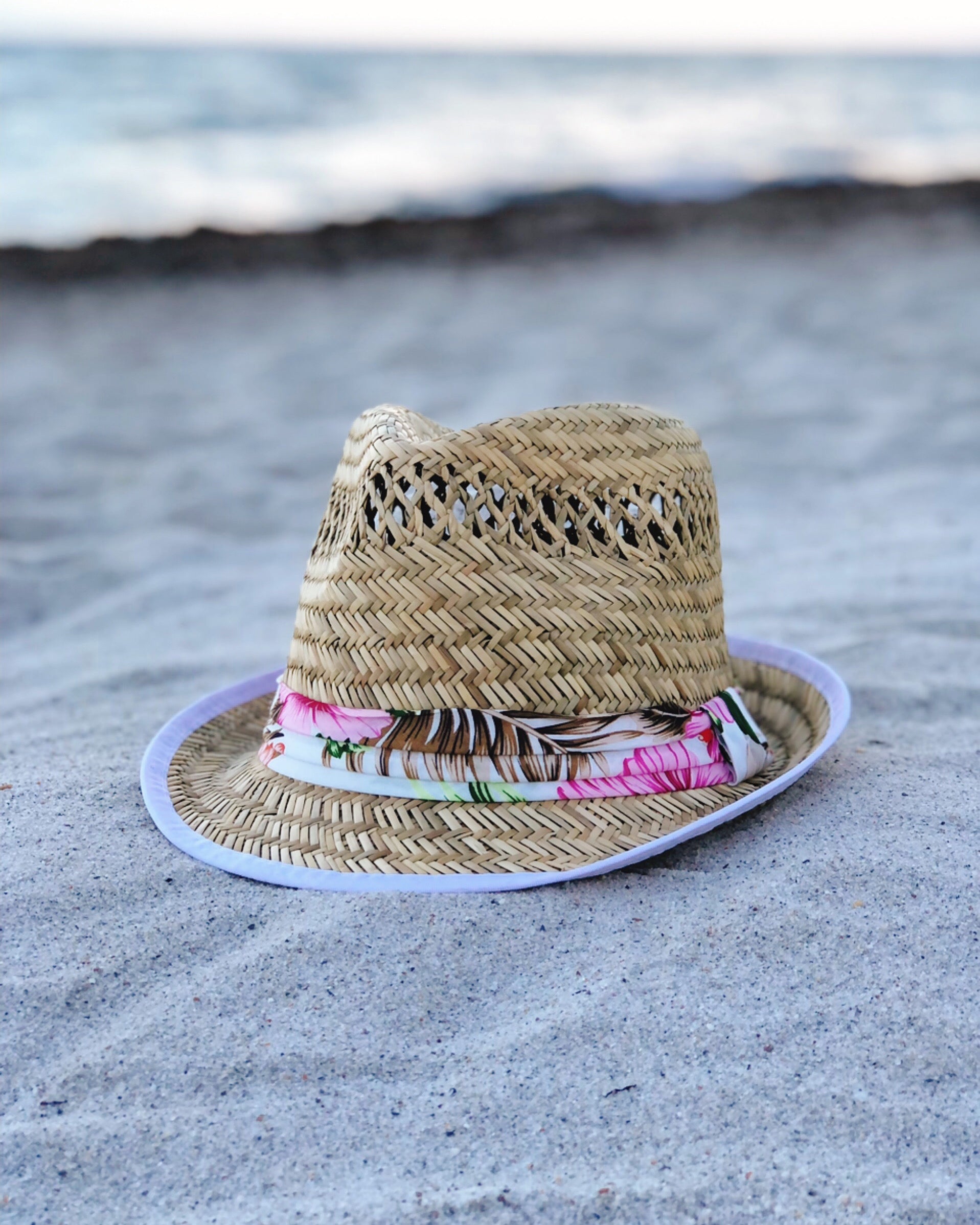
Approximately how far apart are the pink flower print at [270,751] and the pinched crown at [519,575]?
11 cm

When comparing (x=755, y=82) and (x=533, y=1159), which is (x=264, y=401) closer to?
(x=533, y=1159)

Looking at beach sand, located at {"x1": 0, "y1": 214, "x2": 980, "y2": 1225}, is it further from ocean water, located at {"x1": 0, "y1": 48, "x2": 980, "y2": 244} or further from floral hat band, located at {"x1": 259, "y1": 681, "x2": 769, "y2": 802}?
ocean water, located at {"x1": 0, "y1": 48, "x2": 980, "y2": 244}

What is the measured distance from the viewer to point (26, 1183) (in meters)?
1.33

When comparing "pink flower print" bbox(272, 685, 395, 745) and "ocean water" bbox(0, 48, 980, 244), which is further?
"ocean water" bbox(0, 48, 980, 244)

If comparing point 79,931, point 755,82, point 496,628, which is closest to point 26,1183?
point 79,931

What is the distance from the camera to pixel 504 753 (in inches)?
70.2

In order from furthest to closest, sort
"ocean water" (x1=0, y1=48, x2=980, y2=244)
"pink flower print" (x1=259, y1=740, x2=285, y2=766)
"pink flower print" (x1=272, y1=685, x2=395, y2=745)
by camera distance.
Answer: "ocean water" (x1=0, y1=48, x2=980, y2=244), "pink flower print" (x1=259, y1=740, x2=285, y2=766), "pink flower print" (x1=272, y1=685, x2=395, y2=745)

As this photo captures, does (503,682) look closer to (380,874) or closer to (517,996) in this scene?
(380,874)

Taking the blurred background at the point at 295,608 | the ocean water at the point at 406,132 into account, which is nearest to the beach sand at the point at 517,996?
the blurred background at the point at 295,608

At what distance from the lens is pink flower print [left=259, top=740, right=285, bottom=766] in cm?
197

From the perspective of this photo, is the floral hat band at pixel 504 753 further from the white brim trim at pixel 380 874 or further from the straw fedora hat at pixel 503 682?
the white brim trim at pixel 380 874

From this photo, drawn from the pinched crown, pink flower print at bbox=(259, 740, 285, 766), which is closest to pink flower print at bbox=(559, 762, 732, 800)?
the pinched crown

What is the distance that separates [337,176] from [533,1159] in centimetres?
1096

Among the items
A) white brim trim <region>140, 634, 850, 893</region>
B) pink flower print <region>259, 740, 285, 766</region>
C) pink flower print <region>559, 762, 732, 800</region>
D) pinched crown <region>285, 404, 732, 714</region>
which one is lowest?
white brim trim <region>140, 634, 850, 893</region>
